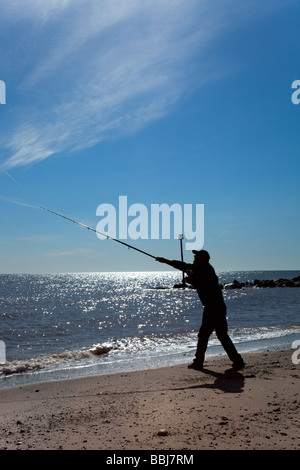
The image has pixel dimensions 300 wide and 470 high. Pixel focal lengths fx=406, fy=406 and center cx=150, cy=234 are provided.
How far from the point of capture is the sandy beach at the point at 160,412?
3932 millimetres

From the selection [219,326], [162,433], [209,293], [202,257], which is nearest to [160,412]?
[162,433]

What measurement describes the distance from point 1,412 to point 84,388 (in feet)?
5.36

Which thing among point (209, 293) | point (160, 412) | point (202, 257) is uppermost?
point (202, 257)

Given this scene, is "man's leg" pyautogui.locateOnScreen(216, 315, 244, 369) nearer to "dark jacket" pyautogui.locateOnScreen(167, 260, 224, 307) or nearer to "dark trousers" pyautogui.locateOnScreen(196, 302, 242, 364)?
"dark trousers" pyautogui.locateOnScreen(196, 302, 242, 364)

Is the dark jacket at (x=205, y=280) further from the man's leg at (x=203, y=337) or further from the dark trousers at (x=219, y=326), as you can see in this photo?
the man's leg at (x=203, y=337)

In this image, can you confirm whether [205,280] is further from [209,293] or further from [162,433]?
[162,433]

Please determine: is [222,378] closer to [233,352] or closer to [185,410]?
[233,352]

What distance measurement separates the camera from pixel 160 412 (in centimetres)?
480

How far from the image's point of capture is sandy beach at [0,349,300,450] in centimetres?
393

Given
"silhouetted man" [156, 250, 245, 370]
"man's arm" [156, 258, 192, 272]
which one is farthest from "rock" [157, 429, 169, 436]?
"man's arm" [156, 258, 192, 272]

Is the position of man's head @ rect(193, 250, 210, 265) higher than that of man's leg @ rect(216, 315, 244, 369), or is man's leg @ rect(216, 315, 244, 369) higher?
man's head @ rect(193, 250, 210, 265)

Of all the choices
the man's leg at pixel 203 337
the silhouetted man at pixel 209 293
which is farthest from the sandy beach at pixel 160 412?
the silhouetted man at pixel 209 293

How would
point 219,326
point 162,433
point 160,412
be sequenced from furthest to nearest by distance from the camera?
1. point 219,326
2. point 160,412
3. point 162,433
